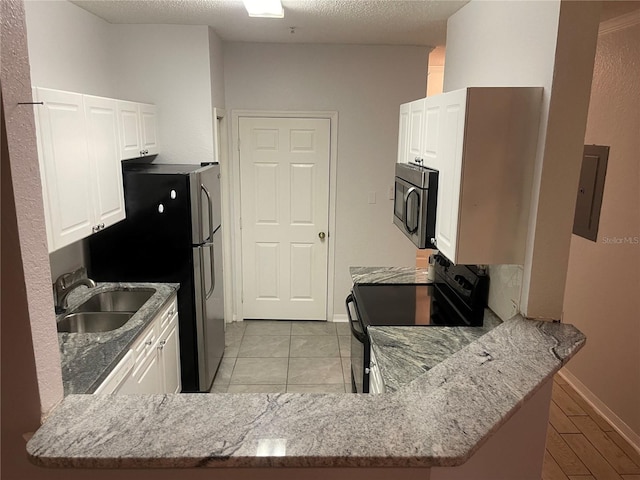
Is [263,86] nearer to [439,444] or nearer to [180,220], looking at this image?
[180,220]

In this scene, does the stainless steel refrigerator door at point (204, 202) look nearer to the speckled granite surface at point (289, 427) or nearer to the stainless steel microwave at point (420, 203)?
the stainless steel microwave at point (420, 203)

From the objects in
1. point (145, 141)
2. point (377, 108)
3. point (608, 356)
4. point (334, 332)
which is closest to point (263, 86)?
point (377, 108)

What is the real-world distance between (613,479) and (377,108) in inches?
130

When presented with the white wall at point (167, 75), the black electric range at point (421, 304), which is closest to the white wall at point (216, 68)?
the white wall at point (167, 75)

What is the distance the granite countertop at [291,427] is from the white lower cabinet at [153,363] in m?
0.99

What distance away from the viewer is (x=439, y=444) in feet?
3.45

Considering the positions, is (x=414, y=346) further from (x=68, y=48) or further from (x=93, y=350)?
(x=68, y=48)

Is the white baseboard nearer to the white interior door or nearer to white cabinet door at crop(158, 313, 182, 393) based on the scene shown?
the white interior door

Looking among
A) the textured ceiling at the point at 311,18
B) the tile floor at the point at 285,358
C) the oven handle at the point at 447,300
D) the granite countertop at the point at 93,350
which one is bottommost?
the tile floor at the point at 285,358

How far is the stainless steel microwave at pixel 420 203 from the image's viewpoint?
2.34 metres

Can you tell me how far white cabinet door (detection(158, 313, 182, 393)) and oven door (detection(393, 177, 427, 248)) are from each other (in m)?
1.59

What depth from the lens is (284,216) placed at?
4.66m

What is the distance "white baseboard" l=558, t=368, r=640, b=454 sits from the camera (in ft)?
9.76

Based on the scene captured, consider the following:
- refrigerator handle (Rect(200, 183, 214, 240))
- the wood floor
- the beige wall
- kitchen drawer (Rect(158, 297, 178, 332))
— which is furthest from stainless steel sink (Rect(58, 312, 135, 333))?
the beige wall
